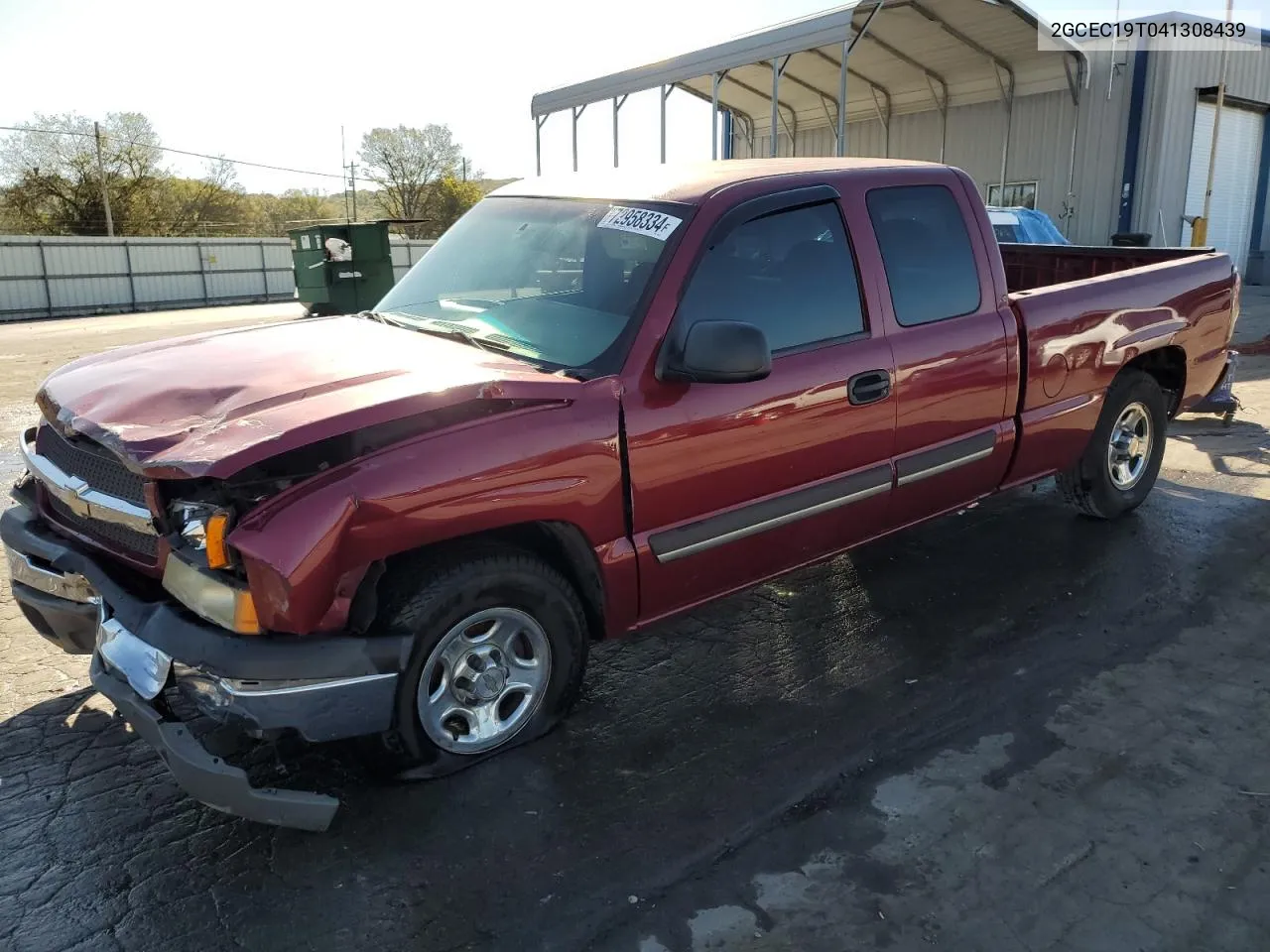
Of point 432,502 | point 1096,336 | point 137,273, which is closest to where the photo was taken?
point 432,502

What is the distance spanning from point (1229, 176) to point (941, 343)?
75.0 feet

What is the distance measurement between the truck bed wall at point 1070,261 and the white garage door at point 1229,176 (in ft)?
53.2

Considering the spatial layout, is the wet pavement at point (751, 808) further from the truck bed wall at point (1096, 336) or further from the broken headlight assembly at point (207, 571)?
the truck bed wall at point (1096, 336)

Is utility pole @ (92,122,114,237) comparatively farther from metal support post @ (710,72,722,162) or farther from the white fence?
metal support post @ (710,72,722,162)

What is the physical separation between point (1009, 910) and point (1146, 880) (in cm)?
43

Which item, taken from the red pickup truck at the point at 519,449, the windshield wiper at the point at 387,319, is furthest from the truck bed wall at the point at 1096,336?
the windshield wiper at the point at 387,319

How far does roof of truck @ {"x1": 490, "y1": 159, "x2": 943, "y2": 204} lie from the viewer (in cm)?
369

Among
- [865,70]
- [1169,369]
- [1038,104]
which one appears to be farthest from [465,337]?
[1038,104]

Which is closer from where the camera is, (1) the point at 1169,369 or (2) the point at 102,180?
(1) the point at 1169,369

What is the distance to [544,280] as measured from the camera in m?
3.78

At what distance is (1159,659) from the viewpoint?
395 centimetres

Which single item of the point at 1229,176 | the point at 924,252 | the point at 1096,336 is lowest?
the point at 1096,336

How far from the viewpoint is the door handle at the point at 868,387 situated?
377 cm

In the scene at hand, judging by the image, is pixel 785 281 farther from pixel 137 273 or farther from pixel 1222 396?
pixel 137 273
